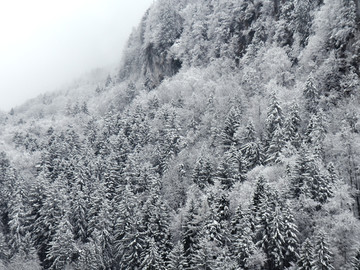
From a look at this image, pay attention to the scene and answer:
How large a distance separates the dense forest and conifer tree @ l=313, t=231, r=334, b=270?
16 cm

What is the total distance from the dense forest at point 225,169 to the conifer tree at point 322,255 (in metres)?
0.16

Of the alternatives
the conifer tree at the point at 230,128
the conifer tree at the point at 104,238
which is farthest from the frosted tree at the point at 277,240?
the conifer tree at the point at 230,128

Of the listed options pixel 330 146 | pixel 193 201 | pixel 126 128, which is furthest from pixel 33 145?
pixel 330 146

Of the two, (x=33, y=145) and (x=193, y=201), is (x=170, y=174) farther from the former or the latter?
(x=33, y=145)

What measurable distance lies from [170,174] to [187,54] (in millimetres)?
73648

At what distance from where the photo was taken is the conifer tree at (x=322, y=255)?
4009 cm

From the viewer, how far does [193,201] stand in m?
54.8

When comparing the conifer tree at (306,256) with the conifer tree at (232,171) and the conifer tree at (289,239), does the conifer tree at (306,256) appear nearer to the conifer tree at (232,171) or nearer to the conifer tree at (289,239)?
the conifer tree at (289,239)

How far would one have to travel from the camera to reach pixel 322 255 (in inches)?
1578

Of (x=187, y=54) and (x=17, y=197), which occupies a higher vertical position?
(x=17, y=197)

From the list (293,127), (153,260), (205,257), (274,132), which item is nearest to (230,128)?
(274,132)

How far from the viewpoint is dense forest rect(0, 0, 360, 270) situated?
47.3 metres

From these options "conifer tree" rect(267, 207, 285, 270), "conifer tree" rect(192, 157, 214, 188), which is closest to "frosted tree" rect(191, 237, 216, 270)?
"conifer tree" rect(267, 207, 285, 270)

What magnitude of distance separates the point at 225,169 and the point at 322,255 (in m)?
23.1
